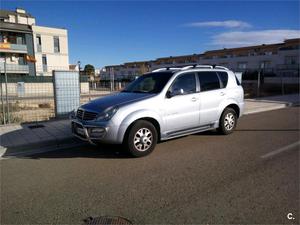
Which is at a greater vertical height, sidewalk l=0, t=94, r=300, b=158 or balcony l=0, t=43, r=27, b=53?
balcony l=0, t=43, r=27, b=53

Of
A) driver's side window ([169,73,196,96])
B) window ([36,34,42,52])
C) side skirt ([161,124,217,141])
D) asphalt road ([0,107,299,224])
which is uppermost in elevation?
window ([36,34,42,52])

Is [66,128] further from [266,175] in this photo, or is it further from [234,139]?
[266,175]

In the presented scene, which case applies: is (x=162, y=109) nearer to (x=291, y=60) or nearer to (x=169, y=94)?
(x=169, y=94)

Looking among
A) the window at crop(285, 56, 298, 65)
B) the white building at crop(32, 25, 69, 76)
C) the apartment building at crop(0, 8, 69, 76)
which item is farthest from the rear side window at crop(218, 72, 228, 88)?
the window at crop(285, 56, 298, 65)

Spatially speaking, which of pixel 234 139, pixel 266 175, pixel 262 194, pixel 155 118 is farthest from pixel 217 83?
pixel 262 194

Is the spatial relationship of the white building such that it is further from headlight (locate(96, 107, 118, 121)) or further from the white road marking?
the white road marking

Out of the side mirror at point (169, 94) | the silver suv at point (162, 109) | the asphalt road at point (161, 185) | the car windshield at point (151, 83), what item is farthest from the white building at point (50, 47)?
the asphalt road at point (161, 185)

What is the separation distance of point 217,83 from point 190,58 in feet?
258

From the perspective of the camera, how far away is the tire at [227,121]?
724 centimetres

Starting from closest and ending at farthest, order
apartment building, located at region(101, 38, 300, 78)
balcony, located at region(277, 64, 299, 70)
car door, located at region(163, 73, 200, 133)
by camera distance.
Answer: car door, located at region(163, 73, 200, 133) < balcony, located at region(277, 64, 299, 70) < apartment building, located at region(101, 38, 300, 78)

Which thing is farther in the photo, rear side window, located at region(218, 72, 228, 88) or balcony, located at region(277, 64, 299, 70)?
balcony, located at region(277, 64, 299, 70)

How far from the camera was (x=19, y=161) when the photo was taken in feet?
18.2

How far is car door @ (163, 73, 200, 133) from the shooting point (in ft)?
19.7

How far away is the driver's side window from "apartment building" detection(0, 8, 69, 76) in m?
36.0
